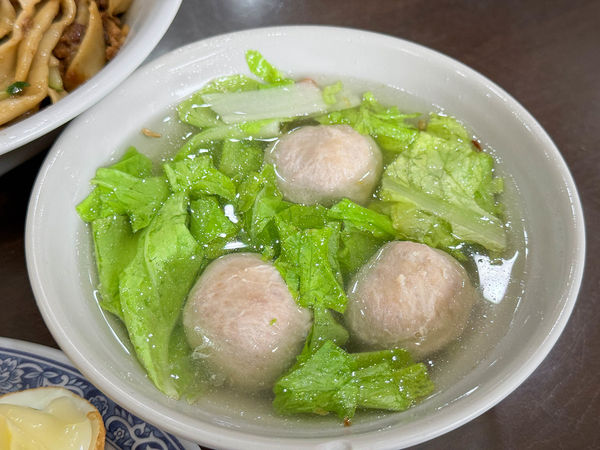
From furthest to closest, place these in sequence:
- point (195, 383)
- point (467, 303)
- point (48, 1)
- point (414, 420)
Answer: point (48, 1), point (467, 303), point (195, 383), point (414, 420)

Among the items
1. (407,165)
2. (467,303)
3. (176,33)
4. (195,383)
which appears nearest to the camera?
(195,383)

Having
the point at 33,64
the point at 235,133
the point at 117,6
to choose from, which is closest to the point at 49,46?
the point at 33,64

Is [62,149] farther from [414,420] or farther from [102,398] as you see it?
[414,420]

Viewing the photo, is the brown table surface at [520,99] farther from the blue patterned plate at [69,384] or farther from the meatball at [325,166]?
the meatball at [325,166]

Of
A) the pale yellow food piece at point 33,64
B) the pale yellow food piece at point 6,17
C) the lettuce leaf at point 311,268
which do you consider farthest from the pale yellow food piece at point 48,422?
the pale yellow food piece at point 6,17

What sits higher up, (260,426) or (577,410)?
(260,426)

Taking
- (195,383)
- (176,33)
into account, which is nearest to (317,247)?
(195,383)
